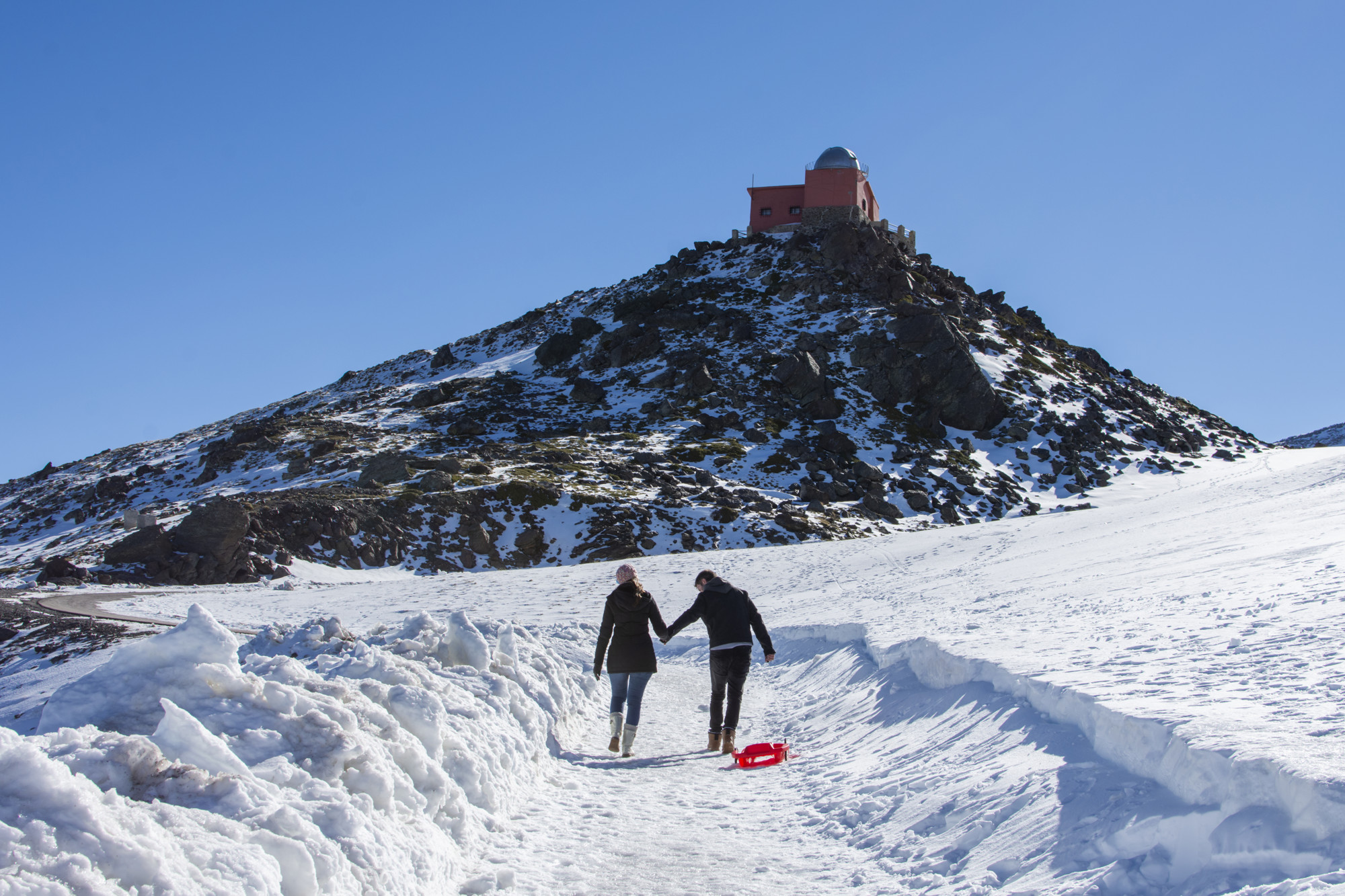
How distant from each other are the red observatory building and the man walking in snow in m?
72.2

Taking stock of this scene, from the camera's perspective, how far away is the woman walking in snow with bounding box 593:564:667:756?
8.94m

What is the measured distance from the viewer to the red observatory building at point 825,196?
77062 millimetres

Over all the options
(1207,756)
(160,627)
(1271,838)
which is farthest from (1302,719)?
(160,627)

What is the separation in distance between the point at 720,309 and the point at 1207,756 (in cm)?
6875

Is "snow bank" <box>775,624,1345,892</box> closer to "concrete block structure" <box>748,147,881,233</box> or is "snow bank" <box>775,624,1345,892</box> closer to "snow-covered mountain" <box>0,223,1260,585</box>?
"snow-covered mountain" <box>0,223,1260,585</box>

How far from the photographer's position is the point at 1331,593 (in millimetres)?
7605

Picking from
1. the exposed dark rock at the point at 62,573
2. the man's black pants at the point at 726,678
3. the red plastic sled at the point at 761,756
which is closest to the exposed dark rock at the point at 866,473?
the exposed dark rock at the point at 62,573

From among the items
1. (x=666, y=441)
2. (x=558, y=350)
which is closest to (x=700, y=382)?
(x=666, y=441)

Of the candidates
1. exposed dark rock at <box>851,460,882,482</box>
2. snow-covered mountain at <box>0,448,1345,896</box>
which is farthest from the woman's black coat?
exposed dark rock at <box>851,460,882,482</box>

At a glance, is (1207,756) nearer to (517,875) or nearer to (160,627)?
(517,875)

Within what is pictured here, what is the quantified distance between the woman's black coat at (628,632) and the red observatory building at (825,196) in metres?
72.4

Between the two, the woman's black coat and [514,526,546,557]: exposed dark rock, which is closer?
the woman's black coat

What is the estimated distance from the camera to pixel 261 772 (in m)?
4.52

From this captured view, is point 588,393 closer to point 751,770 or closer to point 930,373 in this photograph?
point 930,373
